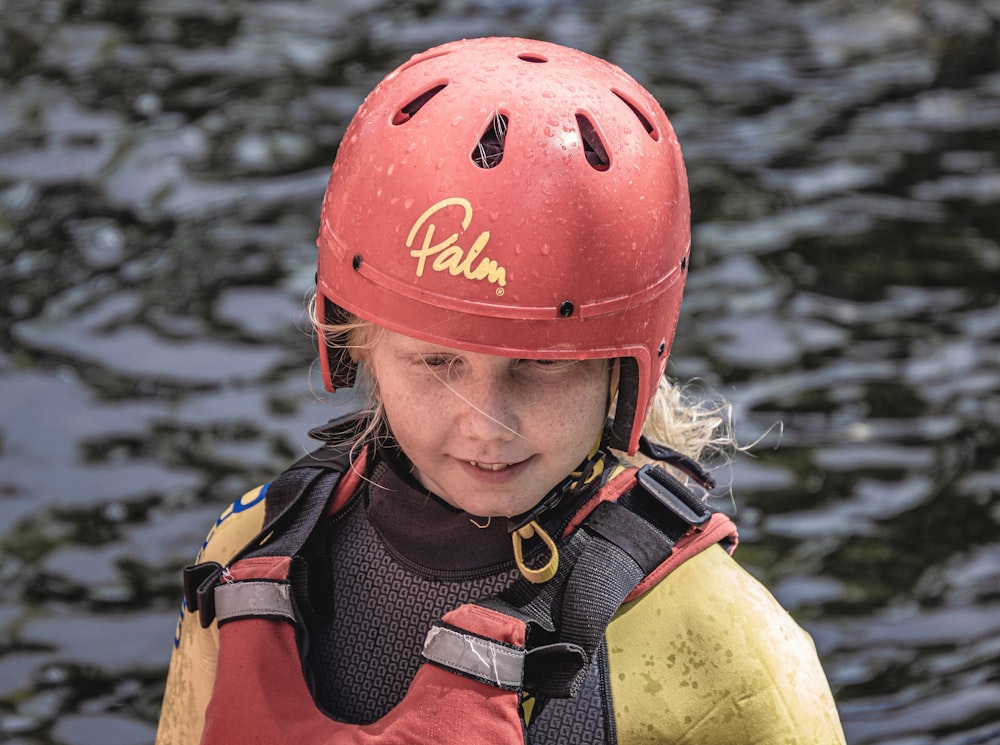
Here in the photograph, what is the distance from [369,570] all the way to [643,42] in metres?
7.44

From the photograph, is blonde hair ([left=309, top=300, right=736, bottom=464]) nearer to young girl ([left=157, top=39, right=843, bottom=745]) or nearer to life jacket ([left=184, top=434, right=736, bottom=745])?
young girl ([left=157, top=39, right=843, bottom=745])

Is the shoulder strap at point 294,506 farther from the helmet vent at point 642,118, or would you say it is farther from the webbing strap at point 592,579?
the helmet vent at point 642,118

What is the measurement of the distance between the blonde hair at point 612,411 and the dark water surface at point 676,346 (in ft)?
5.49

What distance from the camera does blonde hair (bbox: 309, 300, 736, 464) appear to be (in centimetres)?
257

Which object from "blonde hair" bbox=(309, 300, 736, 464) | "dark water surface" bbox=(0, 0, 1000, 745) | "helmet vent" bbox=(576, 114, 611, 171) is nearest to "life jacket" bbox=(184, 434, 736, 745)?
"blonde hair" bbox=(309, 300, 736, 464)

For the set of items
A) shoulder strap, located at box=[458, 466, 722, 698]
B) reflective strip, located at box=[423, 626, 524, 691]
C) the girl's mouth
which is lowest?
reflective strip, located at box=[423, 626, 524, 691]

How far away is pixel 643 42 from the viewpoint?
31.1 ft

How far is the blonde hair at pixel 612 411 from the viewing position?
257 centimetres

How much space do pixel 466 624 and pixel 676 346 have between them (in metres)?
3.96

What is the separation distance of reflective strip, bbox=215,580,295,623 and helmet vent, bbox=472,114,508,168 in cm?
85

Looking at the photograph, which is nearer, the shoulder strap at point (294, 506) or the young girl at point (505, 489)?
the young girl at point (505, 489)

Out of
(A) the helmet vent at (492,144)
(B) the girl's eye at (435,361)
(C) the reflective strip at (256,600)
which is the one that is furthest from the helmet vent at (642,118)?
(C) the reflective strip at (256,600)

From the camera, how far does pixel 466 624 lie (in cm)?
236

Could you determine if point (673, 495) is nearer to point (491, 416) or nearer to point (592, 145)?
point (491, 416)
